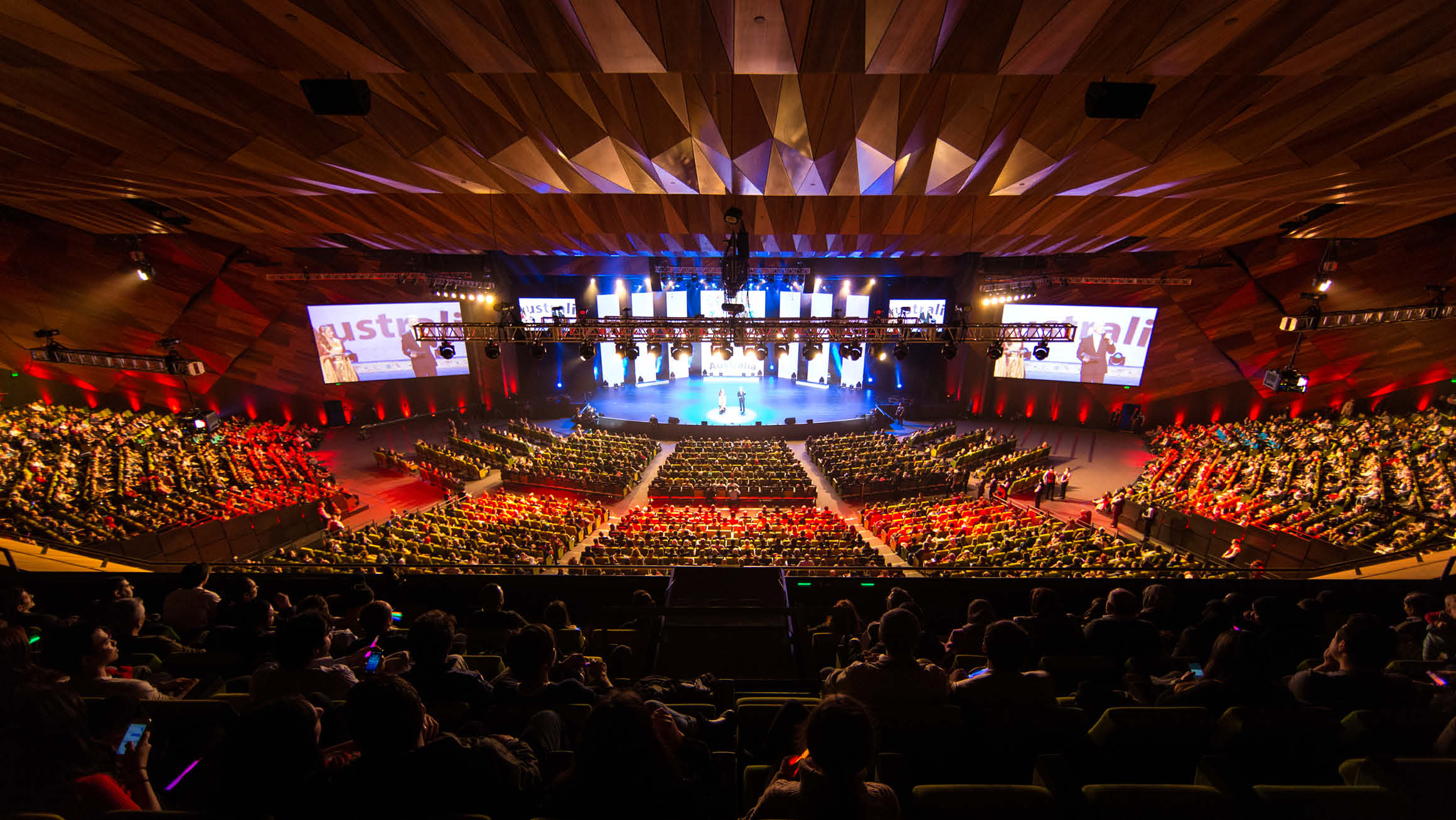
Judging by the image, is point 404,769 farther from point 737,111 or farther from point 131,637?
point 737,111

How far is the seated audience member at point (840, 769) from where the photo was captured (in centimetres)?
159

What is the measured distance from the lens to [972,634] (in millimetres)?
3992

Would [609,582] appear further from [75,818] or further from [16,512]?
[16,512]

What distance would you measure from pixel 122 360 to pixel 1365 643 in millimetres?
21138

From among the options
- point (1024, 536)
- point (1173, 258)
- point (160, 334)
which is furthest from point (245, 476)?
point (1173, 258)

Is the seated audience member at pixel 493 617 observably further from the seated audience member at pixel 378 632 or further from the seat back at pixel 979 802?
the seat back at pixel 979 802

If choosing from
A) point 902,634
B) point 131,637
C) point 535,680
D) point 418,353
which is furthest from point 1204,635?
point 418,353

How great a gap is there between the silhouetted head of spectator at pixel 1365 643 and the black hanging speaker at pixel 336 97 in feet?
26.7

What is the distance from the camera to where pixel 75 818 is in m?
1.94

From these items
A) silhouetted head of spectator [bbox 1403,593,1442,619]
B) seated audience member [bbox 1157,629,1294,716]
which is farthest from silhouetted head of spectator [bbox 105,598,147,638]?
silhouetted head of spectator [bbox 1403,593,1442,619]

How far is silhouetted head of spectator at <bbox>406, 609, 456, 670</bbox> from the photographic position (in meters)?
2.73

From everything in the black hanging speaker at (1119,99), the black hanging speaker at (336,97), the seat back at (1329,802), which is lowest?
the seat back at (1329,802)

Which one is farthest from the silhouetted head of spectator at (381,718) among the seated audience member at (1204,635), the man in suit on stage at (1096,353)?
the man in suit on stage at (1096,353)

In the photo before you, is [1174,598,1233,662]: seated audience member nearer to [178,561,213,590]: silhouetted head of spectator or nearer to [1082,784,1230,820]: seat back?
[1082,784,1230,820]: seat back
